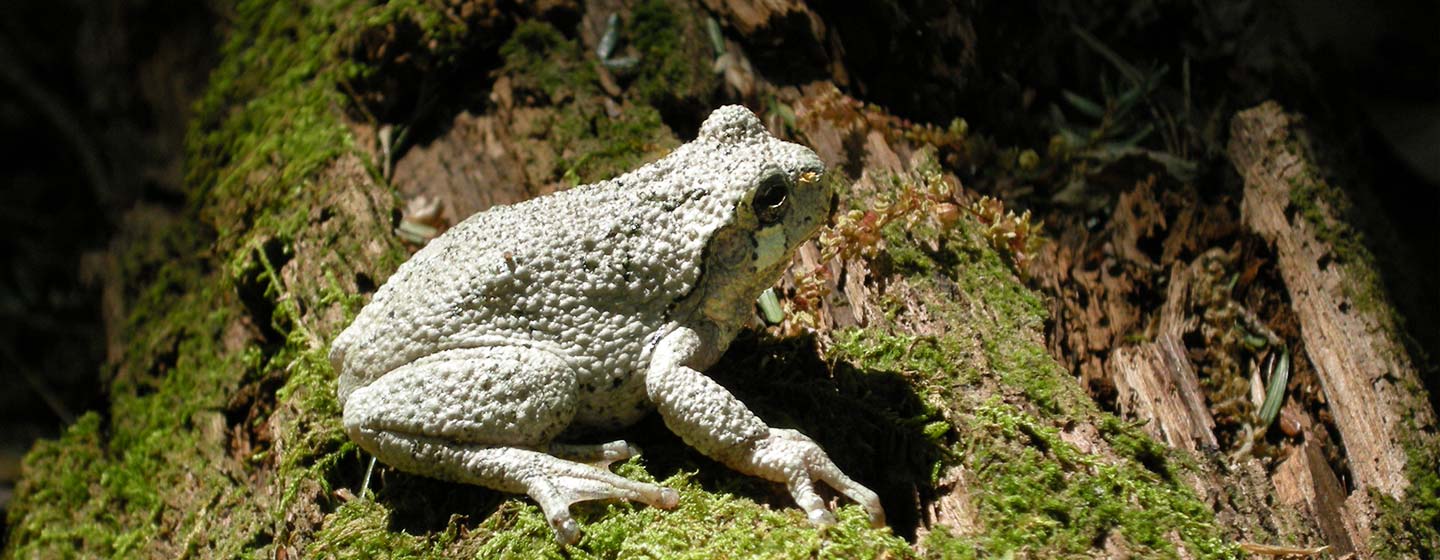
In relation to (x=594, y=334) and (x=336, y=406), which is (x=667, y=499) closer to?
(x=594, y=334)

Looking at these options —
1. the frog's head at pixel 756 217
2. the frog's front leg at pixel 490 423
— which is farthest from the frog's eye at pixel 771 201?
the frog's front leg at pixel 490 423

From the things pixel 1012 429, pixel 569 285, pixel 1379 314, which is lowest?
pixel 1379 314

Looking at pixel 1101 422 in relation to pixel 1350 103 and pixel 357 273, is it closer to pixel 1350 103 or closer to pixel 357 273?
pixel 357 273

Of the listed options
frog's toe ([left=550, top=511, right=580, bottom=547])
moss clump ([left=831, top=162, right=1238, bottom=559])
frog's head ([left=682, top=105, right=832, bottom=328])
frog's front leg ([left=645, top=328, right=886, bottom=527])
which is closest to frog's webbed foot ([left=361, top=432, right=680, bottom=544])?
frog's toe ([left=550, top=511, right=580, bottom=547])

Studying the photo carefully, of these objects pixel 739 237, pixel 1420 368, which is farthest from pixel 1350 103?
pixel 739 237

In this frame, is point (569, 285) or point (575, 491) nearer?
point (575, 491)

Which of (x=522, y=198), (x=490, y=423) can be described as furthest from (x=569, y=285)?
(x=522, y=198)

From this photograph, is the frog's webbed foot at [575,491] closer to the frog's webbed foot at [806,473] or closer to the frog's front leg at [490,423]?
the frog's front leg at [490,423]
